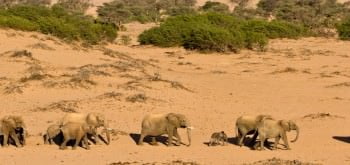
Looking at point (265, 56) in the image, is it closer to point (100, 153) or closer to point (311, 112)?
point (311, 112)

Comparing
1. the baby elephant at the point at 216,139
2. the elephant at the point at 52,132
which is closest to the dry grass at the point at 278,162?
the baby elephant at the point at 216,139

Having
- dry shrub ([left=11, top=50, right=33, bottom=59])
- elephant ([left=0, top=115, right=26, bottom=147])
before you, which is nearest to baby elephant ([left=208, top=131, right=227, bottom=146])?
elephant ([left=0, top=115, right=26, bottom=147])

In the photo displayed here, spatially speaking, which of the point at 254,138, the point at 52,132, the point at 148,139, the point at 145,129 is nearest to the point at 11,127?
the point at 52,132

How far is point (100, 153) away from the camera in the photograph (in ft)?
41.4

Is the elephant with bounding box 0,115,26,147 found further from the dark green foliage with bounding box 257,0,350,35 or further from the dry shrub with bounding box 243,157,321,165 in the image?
the dark green foliage with bounding box 257,0,350,35

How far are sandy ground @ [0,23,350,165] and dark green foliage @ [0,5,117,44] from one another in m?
1.55

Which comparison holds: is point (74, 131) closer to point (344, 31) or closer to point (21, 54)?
point (21, 54)

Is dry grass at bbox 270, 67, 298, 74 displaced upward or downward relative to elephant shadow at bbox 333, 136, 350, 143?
downward

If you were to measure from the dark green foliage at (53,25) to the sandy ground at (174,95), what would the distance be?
60.9 inches

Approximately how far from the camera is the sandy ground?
12844mm

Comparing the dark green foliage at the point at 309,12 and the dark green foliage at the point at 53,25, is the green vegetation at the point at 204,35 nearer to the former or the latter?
the dark green foliage at the point at 53,25

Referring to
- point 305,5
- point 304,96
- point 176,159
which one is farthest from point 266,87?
point 305,5

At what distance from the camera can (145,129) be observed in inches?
531

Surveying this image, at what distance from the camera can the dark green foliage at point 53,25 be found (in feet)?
114
